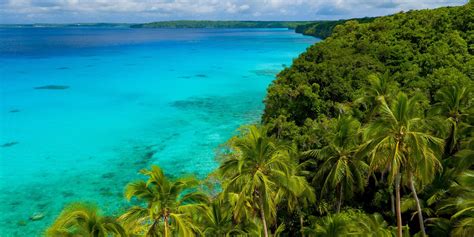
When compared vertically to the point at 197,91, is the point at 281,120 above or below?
above

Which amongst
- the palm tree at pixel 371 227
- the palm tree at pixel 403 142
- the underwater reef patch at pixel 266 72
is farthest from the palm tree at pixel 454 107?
the underwater reef patch at pixel 266 72

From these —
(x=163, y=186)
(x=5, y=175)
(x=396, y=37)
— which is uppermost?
(x=396, y=37)

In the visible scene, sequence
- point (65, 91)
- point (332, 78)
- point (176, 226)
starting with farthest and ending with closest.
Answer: point (65, 91) → point (332, 78) → point (176, 226)

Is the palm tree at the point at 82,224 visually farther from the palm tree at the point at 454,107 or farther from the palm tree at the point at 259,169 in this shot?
the palm tree at the point at 454,107

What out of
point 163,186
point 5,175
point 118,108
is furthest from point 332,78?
point 118,108

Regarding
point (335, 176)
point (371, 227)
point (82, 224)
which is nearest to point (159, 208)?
point (82, 224)

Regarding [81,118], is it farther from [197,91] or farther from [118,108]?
[197,91]

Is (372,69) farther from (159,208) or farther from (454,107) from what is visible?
(159,208)
